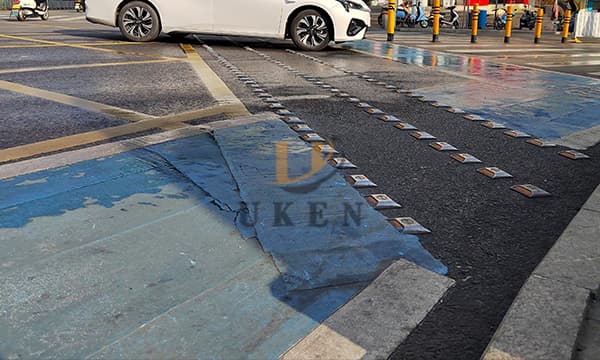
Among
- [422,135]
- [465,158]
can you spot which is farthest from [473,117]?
[465,158]

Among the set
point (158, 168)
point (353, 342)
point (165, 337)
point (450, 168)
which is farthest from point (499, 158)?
point (165, 337)

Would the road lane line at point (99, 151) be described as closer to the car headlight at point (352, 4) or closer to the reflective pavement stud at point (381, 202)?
the reflective pavement stud at point (381, 202)

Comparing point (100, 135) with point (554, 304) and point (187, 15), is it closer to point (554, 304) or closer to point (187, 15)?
point (554, 304)

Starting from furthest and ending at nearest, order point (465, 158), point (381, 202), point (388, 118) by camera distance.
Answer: point (388, 118) < point (465, 158) < point (381, 202)

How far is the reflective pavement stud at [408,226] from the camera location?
3.02 metres

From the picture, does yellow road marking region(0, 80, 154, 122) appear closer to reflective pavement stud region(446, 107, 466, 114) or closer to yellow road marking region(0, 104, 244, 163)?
yellow road marking region(0, 104, 244, 163)

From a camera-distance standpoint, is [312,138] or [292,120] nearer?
[312,138]

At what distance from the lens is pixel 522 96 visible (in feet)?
24.2

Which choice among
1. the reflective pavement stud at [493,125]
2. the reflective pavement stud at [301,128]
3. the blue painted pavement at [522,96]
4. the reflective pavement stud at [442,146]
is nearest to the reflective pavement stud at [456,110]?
the blue painted pavement at [522,96]

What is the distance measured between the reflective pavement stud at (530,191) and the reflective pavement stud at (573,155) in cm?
97

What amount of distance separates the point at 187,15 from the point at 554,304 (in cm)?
1097

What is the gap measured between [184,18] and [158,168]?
896 centimetres

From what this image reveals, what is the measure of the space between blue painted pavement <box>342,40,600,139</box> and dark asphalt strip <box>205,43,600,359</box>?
57 cm

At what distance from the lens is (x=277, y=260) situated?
264 cm
